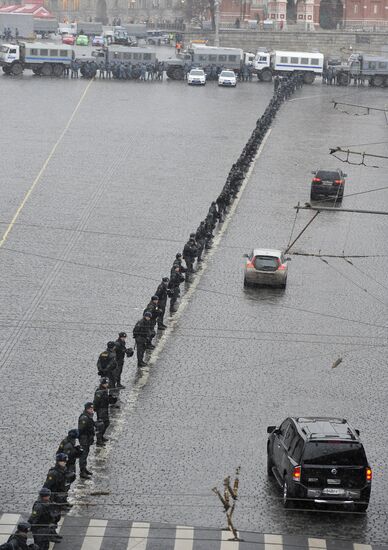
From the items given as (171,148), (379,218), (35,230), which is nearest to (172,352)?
(35,230)

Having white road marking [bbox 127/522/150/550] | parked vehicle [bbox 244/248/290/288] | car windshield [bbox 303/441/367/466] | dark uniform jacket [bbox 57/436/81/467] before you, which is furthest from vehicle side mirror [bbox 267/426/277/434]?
parked vehicle [bbox 244/248/290/288]

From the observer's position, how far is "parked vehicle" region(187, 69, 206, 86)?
291 ft

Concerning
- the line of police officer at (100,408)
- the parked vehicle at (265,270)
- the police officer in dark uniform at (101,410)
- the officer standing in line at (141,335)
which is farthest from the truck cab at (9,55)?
the police officer in dark uniform at (101,410)

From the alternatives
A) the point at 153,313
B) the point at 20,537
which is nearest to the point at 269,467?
the point at 20,537

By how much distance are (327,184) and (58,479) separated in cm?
3179

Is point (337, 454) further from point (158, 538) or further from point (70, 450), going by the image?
point (70, 450)

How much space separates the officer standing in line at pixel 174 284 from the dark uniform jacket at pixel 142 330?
458cm

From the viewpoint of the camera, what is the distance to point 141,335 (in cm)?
3084

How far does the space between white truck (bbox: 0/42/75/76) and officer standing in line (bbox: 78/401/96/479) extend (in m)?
67.5

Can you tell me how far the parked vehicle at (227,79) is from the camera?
88.8 m

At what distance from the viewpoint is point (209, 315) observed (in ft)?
118

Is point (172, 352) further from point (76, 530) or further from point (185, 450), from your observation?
point (76, 530)

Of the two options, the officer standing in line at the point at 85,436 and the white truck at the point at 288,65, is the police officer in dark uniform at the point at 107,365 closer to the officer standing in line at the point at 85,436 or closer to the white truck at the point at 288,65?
the officer standing in line at the point at 85,436

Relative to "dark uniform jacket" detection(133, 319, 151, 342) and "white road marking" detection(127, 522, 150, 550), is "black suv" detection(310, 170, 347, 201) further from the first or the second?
"white road marking" detection(127, 522, 150, 550)
